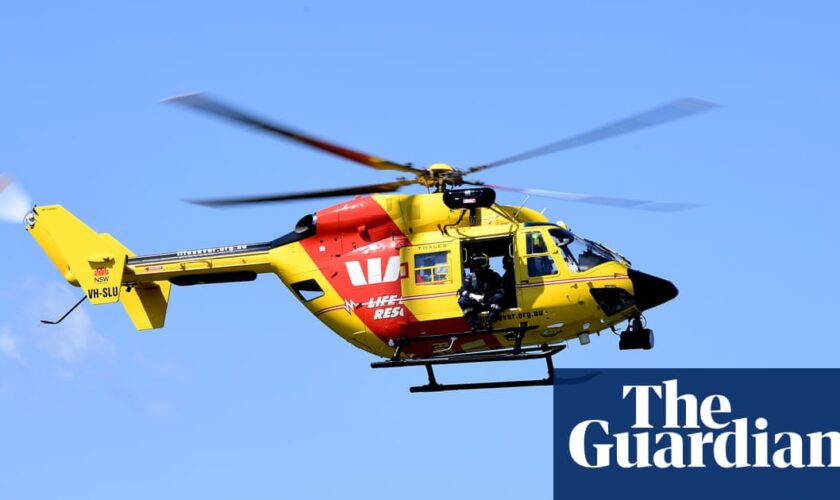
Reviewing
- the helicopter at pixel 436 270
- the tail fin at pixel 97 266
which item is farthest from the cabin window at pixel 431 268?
the tail fin at pixel 97 266

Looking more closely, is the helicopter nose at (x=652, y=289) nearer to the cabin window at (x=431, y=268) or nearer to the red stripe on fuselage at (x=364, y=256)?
the cabin window at (x=431, y=268)

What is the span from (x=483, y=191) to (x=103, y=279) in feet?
21.8

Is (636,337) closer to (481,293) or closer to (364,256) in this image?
(481,293)

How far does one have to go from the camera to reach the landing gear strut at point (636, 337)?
19.3m

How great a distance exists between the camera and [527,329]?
1941 centimetres

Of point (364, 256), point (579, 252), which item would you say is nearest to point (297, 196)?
point (364, 256)

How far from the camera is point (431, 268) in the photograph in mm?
19875

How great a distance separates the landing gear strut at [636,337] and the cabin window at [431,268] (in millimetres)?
2596

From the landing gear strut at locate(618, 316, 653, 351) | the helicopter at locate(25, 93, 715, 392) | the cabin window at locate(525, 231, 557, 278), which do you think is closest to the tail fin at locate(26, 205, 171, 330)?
the helicopter at locate(25, 93, 715, 392)

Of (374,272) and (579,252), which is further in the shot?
(374,272)

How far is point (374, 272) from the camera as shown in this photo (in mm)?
20312

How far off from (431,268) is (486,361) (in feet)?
5.20

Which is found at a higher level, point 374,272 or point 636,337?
point 374,272

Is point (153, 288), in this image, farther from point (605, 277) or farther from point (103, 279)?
point (605, 277)
